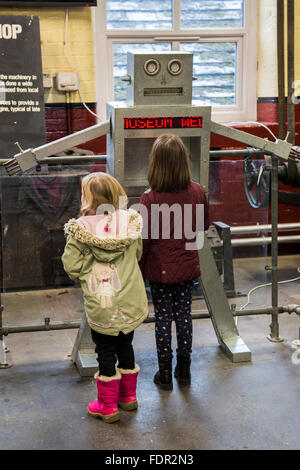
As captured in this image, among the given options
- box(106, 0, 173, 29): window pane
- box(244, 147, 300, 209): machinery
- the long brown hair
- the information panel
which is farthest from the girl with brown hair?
box(106, 0, 173, 29): window pane

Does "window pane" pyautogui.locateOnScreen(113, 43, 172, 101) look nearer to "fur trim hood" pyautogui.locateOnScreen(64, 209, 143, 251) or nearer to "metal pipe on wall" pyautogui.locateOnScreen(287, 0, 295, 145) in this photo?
"metal pipe on wall" pyautogui.locateOnScreen(287, 0, 295, 145)

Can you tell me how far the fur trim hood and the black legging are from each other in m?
0.37

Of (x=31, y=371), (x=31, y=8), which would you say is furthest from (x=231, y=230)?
(x=31, y=8)

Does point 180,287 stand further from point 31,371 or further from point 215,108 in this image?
point 215,108

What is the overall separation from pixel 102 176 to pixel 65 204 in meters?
0.80

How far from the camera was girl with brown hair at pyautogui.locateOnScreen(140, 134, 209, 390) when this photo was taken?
2.88 m

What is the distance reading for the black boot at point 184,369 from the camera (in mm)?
3123

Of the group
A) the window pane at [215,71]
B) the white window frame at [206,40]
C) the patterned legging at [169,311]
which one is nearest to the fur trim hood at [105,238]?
the patterned legging at [169,311]

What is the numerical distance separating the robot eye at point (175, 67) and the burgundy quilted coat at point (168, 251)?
1.76 feet

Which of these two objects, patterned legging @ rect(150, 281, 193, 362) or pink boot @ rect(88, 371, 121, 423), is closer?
pink boot @ rect(88, 371, 121, 423)

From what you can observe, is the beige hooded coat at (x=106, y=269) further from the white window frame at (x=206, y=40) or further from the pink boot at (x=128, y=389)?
the white window frame at (x=206, y=40)

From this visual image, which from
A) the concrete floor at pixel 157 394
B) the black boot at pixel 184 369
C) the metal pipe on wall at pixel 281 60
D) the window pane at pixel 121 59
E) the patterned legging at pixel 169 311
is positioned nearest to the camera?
the concrete floor at pixel 157 394

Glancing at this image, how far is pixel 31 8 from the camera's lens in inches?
186

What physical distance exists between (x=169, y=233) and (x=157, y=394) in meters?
0.74
